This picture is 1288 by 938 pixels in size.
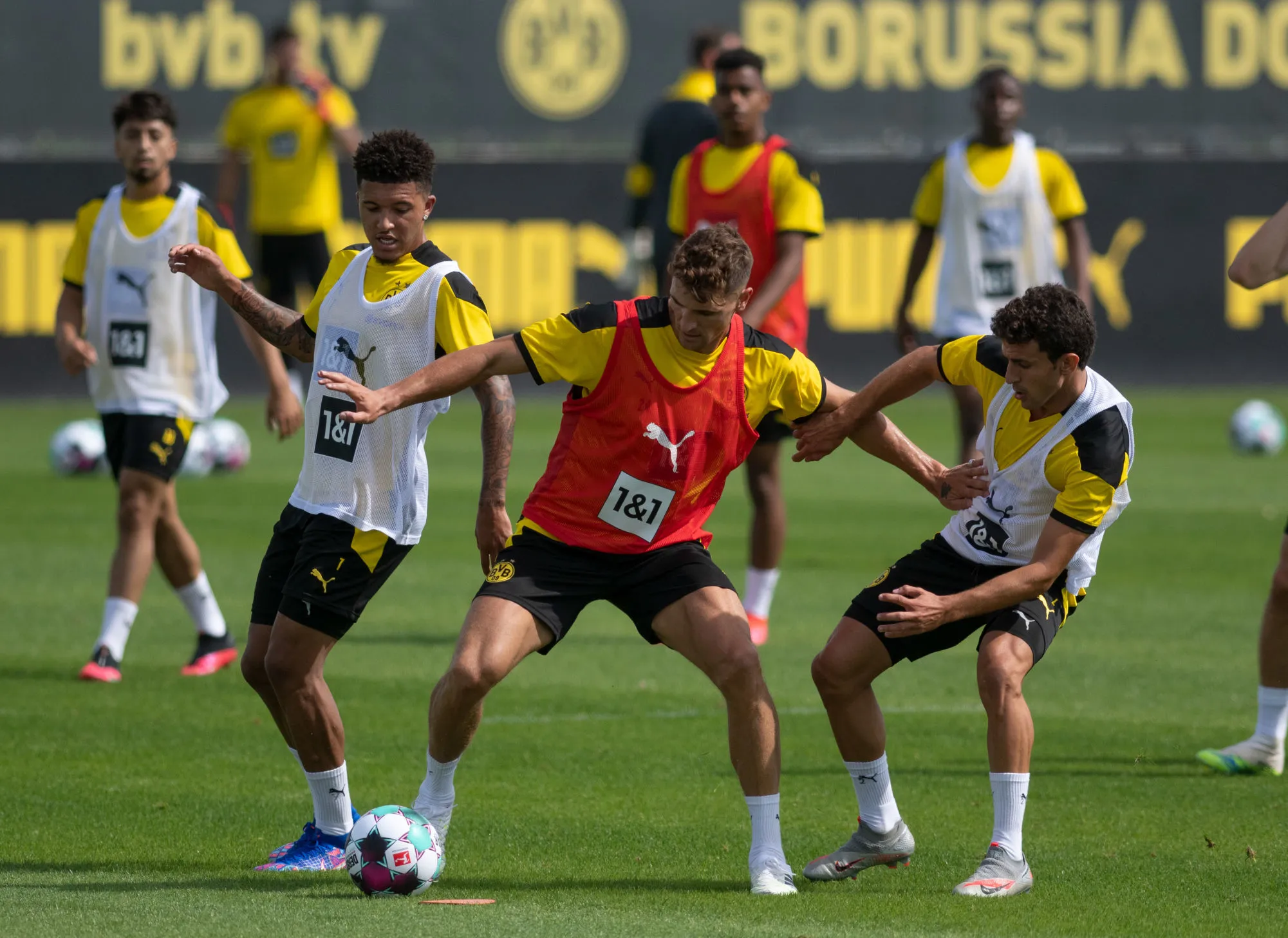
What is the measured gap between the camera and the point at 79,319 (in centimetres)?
948

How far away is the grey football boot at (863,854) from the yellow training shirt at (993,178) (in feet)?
20.3

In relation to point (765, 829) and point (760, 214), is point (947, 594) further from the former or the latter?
point (760, 214)

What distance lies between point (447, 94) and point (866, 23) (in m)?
5.09

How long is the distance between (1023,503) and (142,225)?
488 cm

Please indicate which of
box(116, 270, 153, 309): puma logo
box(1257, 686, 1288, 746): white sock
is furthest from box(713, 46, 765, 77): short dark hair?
box(1257, 686, 1288, 746): white sock

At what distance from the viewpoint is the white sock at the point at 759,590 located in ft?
34.5

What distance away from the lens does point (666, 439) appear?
6051 mm

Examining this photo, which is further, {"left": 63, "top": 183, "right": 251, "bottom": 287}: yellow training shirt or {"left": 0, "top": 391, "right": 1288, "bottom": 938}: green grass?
{"left": 63, "top": 183, "right": 251, "bottom": 287}: yellow training shirt

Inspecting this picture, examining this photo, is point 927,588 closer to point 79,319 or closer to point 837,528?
point 79,319

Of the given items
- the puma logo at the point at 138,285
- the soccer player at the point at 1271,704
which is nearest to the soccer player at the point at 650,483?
the soccer player at the point at 1271,704

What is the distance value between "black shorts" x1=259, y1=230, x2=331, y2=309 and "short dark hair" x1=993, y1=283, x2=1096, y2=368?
1270 centimetres

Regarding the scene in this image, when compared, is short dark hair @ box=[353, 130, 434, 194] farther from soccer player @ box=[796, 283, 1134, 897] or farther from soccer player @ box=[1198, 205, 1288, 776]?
soccer player @ box=[1198, 205, 1288, 776]

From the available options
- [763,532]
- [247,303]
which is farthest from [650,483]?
[763,532]

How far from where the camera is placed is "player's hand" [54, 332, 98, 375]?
9203 millimetres
